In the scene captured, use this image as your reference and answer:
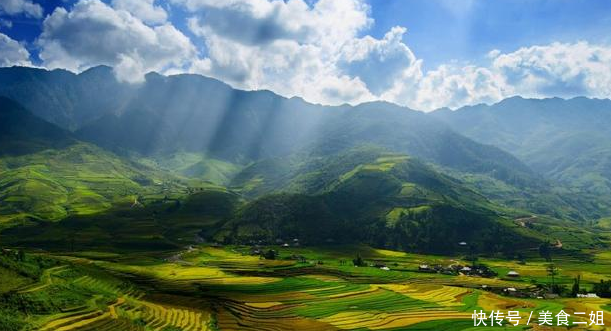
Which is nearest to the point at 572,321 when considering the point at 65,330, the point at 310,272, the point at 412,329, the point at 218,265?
the point at 412,329

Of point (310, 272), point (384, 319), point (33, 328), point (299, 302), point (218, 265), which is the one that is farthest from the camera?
point (218, 265)

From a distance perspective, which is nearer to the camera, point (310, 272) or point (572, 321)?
point (572, 321)

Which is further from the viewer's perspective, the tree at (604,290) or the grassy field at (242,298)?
the tree at (604,290)

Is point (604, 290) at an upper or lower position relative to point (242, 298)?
upper

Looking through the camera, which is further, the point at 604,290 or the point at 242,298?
the point at 604,290

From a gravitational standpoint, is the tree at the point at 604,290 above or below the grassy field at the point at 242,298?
above

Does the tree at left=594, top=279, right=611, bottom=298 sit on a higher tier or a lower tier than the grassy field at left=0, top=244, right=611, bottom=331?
higher

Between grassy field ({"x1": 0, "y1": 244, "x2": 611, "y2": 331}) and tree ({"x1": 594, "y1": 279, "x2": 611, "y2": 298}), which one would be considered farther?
tree ({"x1": 594, "y1": 279, "x2": 611, "y2": 298})

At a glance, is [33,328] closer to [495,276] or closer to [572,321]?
[572,321]
